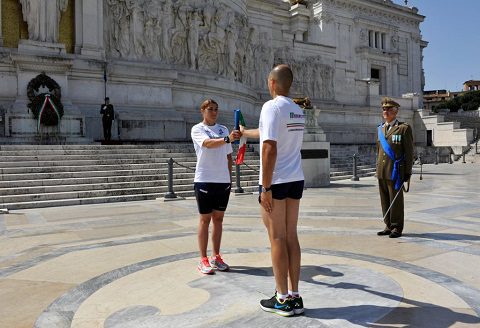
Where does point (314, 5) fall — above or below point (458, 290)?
above

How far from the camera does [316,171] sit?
594 inches

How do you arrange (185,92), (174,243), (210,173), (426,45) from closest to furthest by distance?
1. (210,173)
2. (174,243)
3. (185,92)
4. (426,45)

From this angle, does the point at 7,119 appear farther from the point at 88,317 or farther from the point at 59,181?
the point at 88,317

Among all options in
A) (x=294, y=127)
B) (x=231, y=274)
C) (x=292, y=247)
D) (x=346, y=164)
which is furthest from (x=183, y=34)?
(x=292, y=247)

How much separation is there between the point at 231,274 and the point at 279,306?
1210 mm

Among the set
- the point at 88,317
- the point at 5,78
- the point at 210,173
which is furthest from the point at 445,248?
the point at 5,78

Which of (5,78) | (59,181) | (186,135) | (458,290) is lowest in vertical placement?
(458,290)

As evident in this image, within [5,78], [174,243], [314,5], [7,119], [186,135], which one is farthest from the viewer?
[314,5]

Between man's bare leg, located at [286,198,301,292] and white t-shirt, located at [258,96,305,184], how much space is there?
237 mm

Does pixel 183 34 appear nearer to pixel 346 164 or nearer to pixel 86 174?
pixel 346 164

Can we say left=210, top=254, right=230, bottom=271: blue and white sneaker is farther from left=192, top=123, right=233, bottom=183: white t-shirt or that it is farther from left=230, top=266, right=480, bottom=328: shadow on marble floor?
left=230, top=266, right=480, bottom=328: shadow on marble floor

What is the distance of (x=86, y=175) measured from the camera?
41.4 feet

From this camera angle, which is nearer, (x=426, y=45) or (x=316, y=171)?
(x=316, y=171)

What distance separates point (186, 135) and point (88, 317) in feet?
61.3
